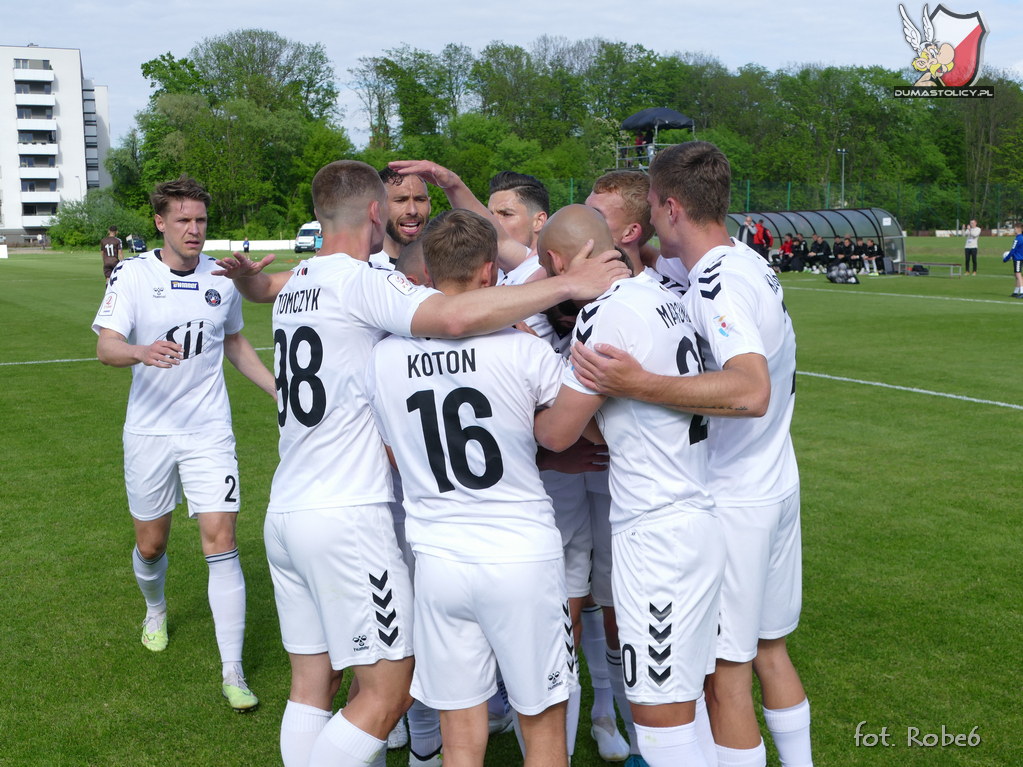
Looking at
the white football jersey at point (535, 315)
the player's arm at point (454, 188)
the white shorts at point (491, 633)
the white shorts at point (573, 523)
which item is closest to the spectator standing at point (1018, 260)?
the player's arm at point (454, 188)

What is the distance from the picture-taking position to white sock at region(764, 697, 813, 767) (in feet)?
11.2

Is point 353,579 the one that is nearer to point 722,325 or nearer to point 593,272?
point 593,272

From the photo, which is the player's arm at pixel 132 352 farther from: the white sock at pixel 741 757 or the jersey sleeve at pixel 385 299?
the white sock at pixel 741 757

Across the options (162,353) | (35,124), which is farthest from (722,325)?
(35,124)

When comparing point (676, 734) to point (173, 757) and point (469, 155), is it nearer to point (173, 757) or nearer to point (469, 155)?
point (173, 757)

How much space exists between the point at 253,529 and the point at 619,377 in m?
5.32

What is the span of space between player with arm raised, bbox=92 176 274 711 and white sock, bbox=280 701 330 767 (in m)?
1.66

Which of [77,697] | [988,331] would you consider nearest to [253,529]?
[77,697]

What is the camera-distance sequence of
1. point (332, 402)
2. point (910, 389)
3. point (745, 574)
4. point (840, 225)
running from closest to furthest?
point (745, 574)
point (332, 402)
point (910, 389)
point (840, 225)

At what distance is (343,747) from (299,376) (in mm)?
1363

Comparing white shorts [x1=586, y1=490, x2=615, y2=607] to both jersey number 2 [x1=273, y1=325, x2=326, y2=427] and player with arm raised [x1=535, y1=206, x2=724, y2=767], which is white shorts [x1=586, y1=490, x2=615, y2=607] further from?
jersey number 2 [x1=273, y1=325, x2=326, y2=427]

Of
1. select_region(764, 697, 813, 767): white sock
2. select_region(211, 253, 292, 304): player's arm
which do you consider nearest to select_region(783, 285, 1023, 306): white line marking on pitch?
select_region(764, 697, 813, 767): white sock

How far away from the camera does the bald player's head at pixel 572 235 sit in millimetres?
3023

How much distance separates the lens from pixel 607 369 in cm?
265
